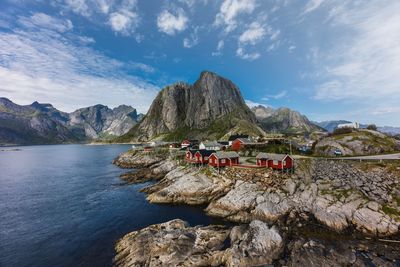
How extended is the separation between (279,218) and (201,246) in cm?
1517

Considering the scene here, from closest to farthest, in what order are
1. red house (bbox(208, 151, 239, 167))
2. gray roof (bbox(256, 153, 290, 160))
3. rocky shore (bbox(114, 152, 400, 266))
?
rocky shore (bbox(114, 152, 400, 266)), gray roof (bbox(256, 153, 290, 160)), red house (bbox(208, 151, 239, 167))

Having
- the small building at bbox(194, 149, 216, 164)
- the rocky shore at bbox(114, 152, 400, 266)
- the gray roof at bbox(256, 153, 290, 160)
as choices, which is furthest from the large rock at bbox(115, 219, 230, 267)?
the small building at bbox(194, 149, 216, 164)

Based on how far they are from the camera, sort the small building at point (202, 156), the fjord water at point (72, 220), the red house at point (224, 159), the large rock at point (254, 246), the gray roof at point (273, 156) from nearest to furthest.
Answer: the large rock at point (254, 246)
the fjord water at point (72, 220)
the gray roof at point (273, 156)
the red house at point (224, 159)
the small building at point (202, 156)

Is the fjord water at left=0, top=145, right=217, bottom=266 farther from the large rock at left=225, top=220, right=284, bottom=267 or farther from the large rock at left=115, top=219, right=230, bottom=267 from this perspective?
the large rock at left=225, top=220, right=284, bottom=267

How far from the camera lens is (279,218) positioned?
33.9m

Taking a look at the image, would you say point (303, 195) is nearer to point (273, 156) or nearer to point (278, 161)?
point (278, 161)

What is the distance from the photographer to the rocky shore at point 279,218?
913 inches

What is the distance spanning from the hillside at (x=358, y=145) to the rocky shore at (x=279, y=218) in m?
16.3

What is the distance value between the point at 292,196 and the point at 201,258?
22.7 metres

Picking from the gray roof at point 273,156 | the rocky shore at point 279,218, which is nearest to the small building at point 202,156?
the rocky shore at point 279,218

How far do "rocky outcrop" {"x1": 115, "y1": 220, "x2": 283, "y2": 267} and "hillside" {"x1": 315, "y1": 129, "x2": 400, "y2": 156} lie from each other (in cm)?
4352

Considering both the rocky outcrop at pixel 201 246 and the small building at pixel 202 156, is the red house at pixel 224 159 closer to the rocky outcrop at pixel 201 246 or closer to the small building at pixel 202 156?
the small building at pixel 202 156

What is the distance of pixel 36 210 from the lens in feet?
144

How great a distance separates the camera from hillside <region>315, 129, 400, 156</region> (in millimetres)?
57031
